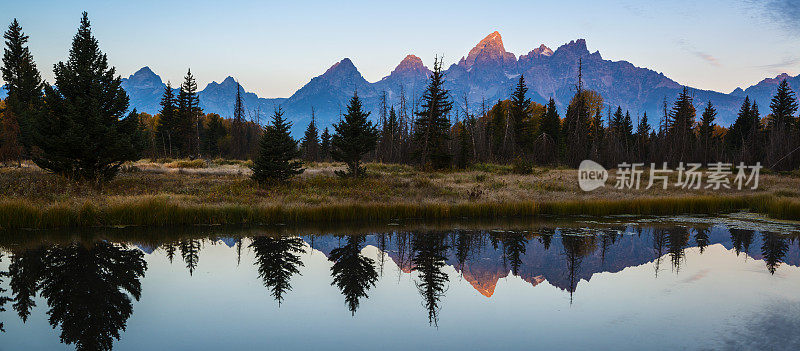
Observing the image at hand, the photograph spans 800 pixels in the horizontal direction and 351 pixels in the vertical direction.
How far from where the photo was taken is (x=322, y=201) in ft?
68.5

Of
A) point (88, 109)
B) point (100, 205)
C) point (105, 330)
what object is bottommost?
point (105, 330)

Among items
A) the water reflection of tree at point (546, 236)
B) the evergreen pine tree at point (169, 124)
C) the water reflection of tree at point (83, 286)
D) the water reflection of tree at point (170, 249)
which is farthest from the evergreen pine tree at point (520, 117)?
the water reflection of tree at point (83, 286)

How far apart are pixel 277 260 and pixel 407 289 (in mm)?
4169

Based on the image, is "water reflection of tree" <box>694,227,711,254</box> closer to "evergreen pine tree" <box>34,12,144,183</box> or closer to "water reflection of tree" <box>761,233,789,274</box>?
"water reflection of tree" <box>761,233,789,274</box>

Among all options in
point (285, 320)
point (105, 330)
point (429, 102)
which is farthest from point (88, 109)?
point (429, 102)

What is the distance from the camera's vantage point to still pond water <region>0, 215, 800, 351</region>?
275 inches

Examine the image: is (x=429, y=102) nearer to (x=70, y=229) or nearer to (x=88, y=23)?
(x=88, y=23)

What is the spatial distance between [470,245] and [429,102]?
86.7 ft

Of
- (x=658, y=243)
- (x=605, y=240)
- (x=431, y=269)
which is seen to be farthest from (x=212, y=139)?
(x=658, y=243)

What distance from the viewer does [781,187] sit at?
2922 centimetres

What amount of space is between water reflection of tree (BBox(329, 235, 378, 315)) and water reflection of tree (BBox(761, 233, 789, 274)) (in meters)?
10.5

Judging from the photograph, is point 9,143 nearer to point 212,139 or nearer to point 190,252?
point 190,252

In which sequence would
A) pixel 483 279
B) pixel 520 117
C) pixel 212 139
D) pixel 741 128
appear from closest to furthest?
pixel 483 279 → pixel 520 117 → pixel 741 128 → pixel 212 139

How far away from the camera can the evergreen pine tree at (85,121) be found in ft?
70.7
